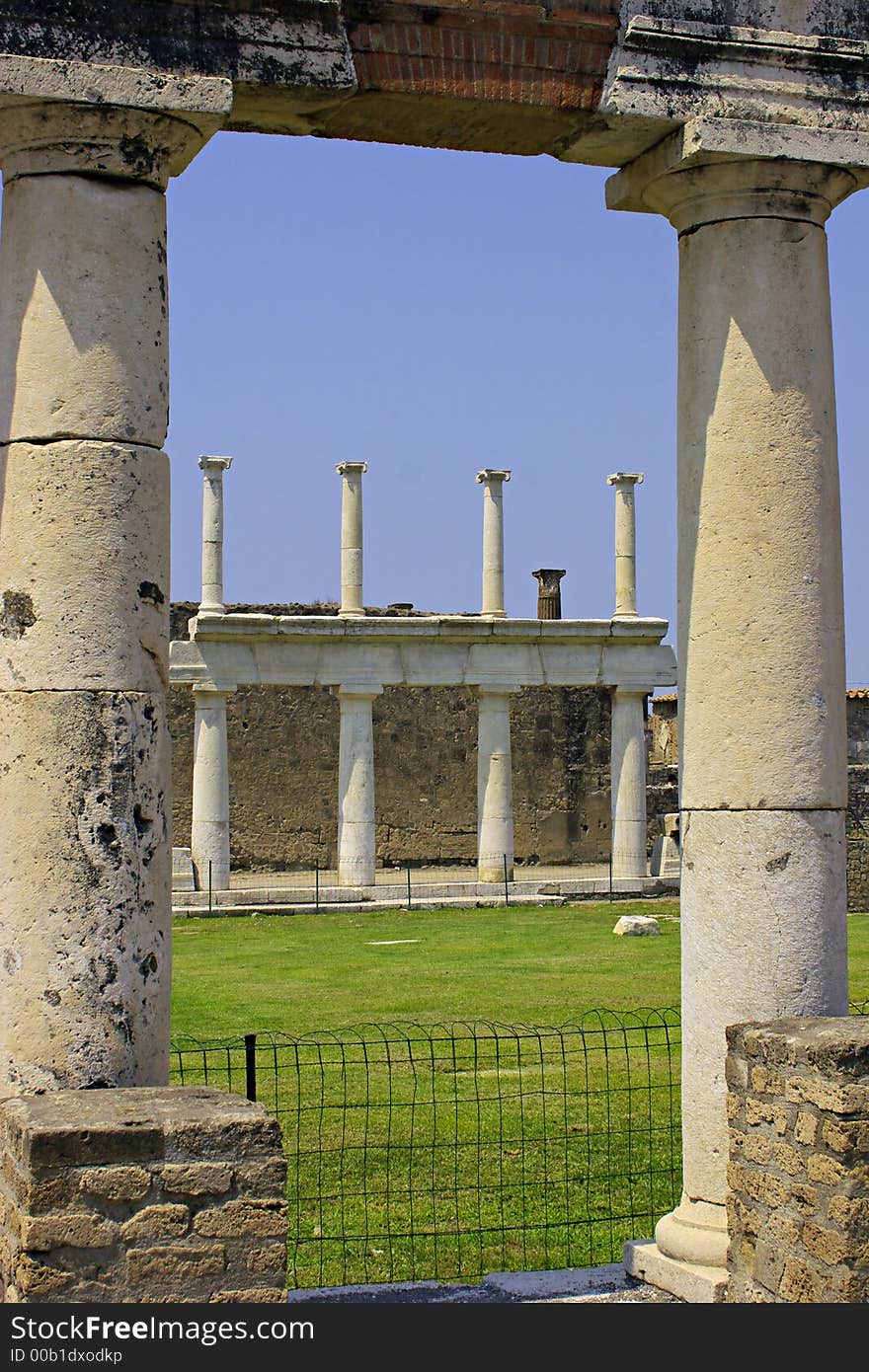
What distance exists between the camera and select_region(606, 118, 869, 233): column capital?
7.43 metres

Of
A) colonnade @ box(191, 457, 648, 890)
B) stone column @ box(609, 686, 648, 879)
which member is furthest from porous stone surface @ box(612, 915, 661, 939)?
stone column @ box(609, 686, 648, 879)

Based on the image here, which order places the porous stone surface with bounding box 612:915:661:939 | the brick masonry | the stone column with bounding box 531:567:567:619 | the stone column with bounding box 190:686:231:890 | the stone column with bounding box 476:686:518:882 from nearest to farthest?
the brick masonry
the porous stone surface with bounding box 612:915:661:939
the stone column with bounding box 190:686:231:890
the stone column with bounding box 476:686:518:882
the stone column with bounding box 531:567:567:619

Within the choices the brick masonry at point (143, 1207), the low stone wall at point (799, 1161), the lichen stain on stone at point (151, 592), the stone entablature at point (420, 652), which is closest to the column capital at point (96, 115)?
the lichen stain on stone at point (151, 592)

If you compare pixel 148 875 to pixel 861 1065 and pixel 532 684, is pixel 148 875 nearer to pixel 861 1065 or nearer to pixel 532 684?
pixel 861 1065

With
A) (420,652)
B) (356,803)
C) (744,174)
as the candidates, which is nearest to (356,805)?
(356,803)

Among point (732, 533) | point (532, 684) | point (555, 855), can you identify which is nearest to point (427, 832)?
point (555, 855)

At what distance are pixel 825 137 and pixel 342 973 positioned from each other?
44.3 ft

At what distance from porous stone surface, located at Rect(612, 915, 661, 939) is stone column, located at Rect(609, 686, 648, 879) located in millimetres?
8507

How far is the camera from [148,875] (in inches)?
265

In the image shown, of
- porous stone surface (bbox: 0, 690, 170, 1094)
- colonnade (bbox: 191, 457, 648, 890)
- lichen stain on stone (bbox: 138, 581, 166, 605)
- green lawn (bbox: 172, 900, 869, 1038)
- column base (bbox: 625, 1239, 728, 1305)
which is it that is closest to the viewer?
porous stone surface (bbox: 0, 690, 170, 1094)

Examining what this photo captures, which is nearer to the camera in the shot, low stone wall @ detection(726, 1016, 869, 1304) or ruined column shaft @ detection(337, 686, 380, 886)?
low stone wall @ detection(726, 1016, 869, 1304)

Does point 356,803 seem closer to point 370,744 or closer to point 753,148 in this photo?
point 370,744

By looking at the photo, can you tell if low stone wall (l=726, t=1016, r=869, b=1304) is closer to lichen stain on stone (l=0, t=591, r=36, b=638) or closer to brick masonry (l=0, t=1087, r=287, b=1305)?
brick masonry (l=0, t=1087, r=287, b=1305)

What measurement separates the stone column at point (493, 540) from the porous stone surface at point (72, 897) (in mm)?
27257
